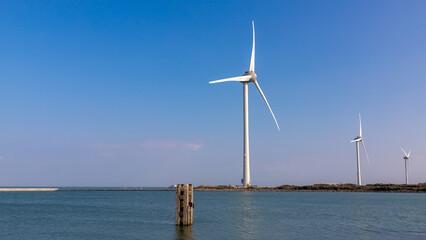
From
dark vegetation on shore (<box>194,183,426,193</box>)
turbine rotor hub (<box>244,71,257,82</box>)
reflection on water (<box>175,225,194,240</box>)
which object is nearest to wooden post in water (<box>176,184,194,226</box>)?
reflection on water (<box>175,225,194,240</box>)

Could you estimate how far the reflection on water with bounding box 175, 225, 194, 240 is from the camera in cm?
3444

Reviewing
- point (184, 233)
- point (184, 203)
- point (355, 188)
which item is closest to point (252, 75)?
point (355, 188)

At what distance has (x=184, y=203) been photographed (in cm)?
3912

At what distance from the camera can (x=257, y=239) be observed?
33.8 m

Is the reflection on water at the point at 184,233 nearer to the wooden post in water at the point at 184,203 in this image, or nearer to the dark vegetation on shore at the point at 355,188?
the wooden post in water at the point at 184,203

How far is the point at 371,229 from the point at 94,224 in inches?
1192

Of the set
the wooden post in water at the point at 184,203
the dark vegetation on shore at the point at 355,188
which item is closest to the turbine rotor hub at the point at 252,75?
the dark vegetation on shore at the point at 355,188

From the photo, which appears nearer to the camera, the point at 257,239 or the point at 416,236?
the point at 257,239

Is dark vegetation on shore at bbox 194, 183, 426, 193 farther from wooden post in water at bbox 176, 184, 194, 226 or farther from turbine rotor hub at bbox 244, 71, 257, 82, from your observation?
wooden post in water at bbox 176, 184, 194, 226

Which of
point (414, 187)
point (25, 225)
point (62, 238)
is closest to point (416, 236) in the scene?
point (62, 238)

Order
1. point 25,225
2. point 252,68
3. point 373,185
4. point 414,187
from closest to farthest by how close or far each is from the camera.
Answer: point 25,225
point 252,68
point 414,187
point 373,185

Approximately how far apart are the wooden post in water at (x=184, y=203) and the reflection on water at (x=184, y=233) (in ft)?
2.37

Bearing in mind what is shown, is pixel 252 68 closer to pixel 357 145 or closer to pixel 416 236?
pixel 357 145

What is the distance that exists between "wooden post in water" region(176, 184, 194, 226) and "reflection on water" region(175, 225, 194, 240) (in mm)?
724
